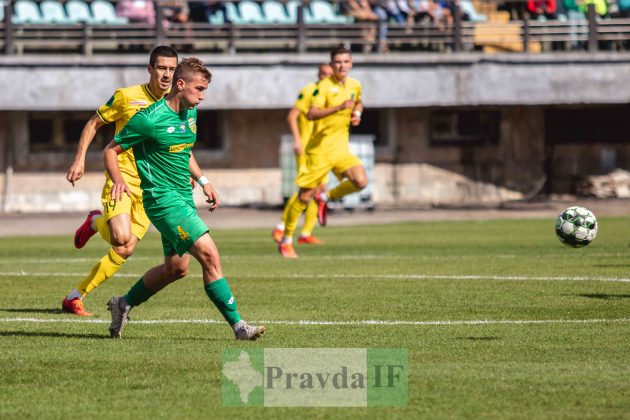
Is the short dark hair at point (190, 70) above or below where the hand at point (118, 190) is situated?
above

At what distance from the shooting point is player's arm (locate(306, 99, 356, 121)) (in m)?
17.6

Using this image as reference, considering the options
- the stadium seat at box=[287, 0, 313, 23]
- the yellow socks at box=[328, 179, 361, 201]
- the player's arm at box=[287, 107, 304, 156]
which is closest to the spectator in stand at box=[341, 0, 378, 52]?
the stadium seat at box=[287, 0, 313, 23]

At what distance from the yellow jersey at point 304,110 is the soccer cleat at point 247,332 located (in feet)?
34.1

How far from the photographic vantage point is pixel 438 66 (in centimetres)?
3309

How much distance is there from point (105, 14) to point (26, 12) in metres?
1.84

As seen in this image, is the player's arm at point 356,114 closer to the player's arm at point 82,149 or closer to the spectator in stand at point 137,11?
the player's arm at point 82,149

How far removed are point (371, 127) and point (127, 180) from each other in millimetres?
23037

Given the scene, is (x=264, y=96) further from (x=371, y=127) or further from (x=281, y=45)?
(x=371, y=127)

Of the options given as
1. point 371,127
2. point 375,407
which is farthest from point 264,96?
point 375,407

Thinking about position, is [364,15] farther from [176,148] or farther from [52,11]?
[176,148]

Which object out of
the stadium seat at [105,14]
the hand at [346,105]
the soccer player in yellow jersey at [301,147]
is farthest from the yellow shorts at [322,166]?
the stadium seat at [105,14]

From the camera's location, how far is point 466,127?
3541cm

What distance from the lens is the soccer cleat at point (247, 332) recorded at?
953cm

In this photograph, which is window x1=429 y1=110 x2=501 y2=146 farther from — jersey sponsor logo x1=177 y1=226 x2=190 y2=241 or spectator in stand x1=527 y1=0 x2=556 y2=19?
jersey sponsor logo x1=177 y1=226 x2=190 y2=241
